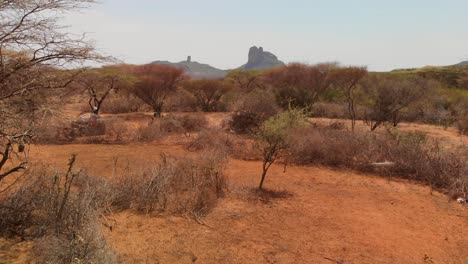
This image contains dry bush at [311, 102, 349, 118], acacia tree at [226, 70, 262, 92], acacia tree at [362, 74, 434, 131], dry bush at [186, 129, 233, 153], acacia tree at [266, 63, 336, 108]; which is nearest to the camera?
dry bush at [186, 129, 233, 153]

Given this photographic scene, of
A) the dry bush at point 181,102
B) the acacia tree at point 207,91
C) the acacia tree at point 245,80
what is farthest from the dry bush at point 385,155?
the acacia tree at point 245,80

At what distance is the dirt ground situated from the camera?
5.54 m

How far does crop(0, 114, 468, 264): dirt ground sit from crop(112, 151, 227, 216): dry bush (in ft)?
0.87

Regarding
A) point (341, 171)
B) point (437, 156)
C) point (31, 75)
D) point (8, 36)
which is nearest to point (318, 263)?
point (31, 75)

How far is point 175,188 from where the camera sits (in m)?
7.94

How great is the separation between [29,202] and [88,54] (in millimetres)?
2934

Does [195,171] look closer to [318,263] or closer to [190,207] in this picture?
[190,207]

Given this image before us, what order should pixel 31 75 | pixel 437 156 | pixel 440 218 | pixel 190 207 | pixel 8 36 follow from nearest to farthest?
1. pixel 8 36
2. pixel 31 75
3. pixel 190 207
4. pixel 440 218
5. pixel 437 156

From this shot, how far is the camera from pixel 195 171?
26.9 feet

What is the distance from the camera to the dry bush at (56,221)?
14.7 ft

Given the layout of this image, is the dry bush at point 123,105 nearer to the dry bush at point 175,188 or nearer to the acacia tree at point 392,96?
the acacia tree at point 392,96

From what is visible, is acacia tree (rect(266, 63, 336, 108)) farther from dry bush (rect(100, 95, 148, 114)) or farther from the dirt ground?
the dirt ground

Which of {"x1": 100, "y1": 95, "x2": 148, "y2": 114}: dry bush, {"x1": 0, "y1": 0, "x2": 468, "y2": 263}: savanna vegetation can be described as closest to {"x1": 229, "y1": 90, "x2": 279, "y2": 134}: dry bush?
{"x1": 0, "y1": 0, "x2": 468, "y2": 263}: savanna vegetation

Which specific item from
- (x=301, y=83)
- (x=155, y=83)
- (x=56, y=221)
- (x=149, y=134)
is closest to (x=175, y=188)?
(x=56, y=221)
